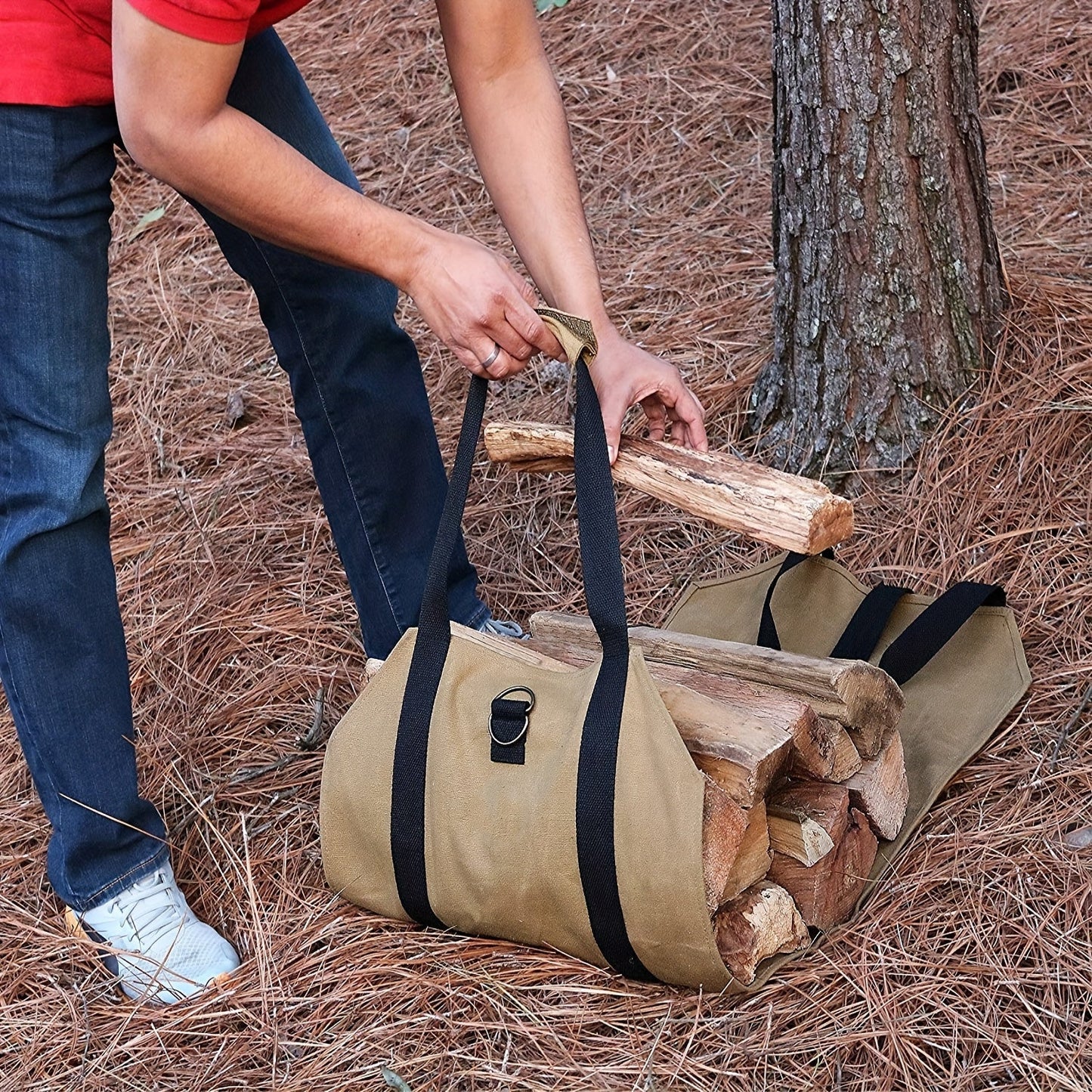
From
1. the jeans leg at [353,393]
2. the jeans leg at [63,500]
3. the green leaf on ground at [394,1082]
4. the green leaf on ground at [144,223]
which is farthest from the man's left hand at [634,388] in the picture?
the green leaf on ground at [144,223]

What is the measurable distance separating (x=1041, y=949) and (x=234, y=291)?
2780mm

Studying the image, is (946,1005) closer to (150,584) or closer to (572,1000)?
(572,1000)

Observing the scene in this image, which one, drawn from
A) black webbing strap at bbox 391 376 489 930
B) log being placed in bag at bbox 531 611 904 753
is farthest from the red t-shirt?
log being placed in bag at bbox 531 611 904 753

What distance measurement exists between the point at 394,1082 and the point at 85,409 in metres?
0.99

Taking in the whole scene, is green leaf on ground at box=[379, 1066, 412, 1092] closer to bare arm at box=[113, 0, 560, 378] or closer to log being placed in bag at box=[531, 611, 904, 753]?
log being placed in bag at box=[531, 611, 904, 753]

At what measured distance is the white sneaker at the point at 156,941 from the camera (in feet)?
5.74

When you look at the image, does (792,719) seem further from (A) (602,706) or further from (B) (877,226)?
(B) (877,226)

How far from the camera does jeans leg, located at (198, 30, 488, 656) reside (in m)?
1.94

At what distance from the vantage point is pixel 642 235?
3.13 m

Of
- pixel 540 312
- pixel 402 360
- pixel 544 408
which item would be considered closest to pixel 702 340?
pixel 544 408

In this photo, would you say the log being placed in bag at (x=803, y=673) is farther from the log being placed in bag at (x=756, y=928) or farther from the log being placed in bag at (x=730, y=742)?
the log being placed in bag at (x=756, y=928)

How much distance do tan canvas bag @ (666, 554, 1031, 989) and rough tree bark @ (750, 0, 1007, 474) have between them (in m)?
0.38

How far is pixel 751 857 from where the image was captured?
1.57m

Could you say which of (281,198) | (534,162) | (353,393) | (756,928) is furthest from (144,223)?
(756,928)
